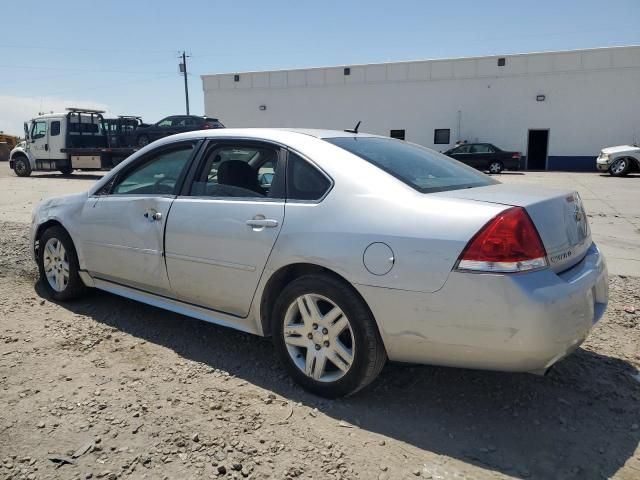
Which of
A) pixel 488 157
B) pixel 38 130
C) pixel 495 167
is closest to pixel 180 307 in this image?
pixel 38 130

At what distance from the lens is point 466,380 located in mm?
3340

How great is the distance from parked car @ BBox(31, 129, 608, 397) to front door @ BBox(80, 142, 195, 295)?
1 centimetres

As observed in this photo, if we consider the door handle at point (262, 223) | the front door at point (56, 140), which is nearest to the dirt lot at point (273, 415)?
the door handle at point (262, 223)

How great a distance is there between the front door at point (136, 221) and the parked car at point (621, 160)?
74.2ft

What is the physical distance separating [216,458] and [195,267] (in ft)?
4.49

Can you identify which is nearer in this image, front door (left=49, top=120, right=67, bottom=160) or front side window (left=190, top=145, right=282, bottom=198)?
front side window (left=190, top=145, right=282, bottom=198)

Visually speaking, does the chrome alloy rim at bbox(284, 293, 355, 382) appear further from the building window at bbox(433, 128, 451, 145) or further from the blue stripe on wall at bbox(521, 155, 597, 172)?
the building window at bbox(433, 128, 451, 145)

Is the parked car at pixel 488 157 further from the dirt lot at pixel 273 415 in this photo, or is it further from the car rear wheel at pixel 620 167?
the dirt lot at pixel 273 415

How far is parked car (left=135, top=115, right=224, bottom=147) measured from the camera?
2220cm

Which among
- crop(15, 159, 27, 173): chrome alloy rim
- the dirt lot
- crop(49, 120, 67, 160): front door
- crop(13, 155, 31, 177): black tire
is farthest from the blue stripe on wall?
the dirt lot

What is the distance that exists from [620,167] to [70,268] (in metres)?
23.0

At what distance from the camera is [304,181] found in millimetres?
3223

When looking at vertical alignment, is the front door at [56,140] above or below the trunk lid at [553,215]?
above

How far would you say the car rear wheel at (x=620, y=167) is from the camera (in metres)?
21.9
